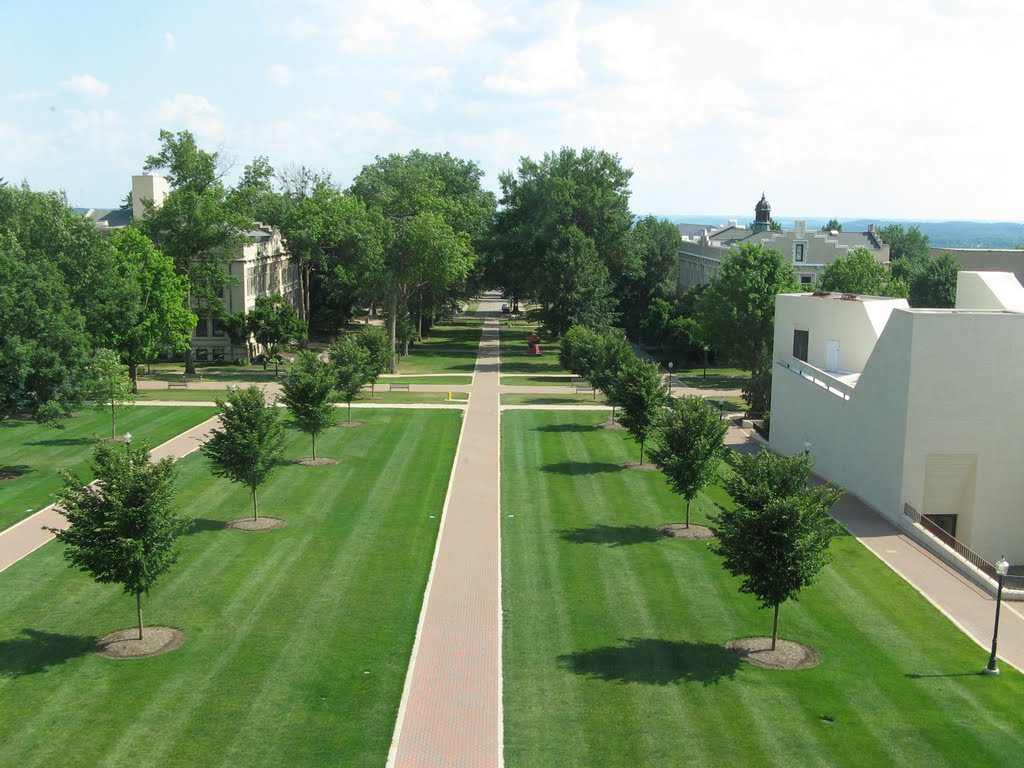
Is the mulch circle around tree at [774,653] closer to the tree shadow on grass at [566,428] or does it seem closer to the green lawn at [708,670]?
the green lawn at [708,670]

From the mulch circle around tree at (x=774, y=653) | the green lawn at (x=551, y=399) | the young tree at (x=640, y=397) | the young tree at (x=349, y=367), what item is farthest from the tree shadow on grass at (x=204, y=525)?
the green lawn at (x=551, y=399)

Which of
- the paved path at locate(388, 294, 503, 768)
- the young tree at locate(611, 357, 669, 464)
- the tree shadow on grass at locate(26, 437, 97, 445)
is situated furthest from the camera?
the tree shadow on grass at locate(26, 437, 97, 445)

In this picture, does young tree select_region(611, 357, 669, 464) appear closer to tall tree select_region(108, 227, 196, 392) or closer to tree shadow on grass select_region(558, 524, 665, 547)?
tree shadow on grass select_region(558, 524, 665, 547)

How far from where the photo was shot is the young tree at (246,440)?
102 ft

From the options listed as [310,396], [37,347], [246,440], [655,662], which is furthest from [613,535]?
[37,347]

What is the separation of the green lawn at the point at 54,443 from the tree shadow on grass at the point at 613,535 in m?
18.0

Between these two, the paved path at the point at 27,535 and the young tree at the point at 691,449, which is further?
the young tree at the point at 691,449

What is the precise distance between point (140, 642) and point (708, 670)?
1290 centimetres

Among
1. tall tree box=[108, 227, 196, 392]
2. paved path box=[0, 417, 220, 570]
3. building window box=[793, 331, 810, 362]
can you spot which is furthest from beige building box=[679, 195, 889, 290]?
paved path box=[0, 417, 220, 570]

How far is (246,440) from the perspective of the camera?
30.8m

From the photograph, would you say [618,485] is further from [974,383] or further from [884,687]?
[884,687]

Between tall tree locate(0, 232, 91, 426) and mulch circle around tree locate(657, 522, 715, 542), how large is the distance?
22.6m

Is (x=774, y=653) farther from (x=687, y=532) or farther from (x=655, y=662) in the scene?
(x=687, y=532)

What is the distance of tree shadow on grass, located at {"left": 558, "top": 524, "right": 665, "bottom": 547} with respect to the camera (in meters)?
31.2
